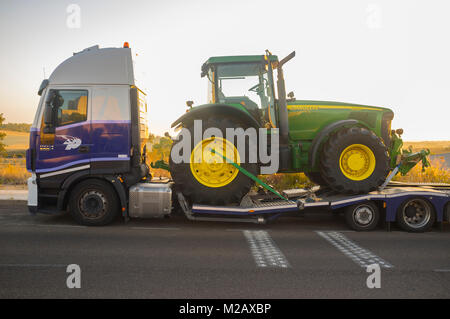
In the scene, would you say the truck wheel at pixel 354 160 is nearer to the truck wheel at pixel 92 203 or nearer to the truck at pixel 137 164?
the truck at pixel 137 164

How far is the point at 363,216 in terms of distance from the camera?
6836 millimetres

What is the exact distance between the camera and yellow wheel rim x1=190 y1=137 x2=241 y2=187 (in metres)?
6.74

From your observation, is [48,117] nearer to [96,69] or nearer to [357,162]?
[96,69]

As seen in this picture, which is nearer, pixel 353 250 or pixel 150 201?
pixel 353 250

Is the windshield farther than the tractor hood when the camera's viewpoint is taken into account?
No

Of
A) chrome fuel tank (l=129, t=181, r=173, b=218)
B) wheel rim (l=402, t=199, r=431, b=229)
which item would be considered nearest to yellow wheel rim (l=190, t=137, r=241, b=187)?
chrome fuel tank (l=129, t=181, r=173, b=218)

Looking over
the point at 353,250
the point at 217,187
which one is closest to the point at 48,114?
the point at 217,187

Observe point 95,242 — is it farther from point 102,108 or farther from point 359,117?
point 359,117

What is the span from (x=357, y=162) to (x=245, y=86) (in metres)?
2.81

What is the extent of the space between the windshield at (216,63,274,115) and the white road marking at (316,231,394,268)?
286 cm

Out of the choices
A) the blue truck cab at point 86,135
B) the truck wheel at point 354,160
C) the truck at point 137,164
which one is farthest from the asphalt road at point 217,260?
the truck wheel at point 354,160

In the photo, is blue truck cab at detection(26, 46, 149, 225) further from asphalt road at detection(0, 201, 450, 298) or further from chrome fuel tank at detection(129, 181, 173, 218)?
asphalt road at detection(0, 201, 450, 298)

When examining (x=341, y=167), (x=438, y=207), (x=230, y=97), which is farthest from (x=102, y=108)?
(x=438, y=207)
